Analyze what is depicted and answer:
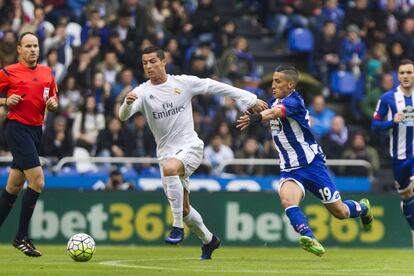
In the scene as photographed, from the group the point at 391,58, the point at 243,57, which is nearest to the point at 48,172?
the point at 243,57

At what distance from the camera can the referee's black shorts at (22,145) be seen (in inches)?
595

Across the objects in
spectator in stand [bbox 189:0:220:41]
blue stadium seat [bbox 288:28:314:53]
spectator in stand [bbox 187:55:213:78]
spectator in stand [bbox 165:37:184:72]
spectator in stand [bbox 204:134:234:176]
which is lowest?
spectator in stand [bbox 204:134:234:176]

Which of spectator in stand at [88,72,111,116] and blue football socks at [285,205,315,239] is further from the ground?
spectator in stand at [88,72,111,116]

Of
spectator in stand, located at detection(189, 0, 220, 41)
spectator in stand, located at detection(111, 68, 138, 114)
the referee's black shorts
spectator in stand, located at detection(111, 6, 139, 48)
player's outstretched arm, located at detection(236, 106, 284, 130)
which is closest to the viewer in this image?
player's outstretched arm, located at detection(236, 106, 284, 130)

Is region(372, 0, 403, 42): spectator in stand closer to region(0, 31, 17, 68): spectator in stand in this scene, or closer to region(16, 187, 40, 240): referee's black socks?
region(0, 31, 17, 68): spectator in stand

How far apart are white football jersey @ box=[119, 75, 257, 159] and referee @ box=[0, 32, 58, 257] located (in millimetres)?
1193

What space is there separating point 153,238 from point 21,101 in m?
6.52

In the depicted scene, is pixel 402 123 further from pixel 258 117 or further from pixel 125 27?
pixel 125 27

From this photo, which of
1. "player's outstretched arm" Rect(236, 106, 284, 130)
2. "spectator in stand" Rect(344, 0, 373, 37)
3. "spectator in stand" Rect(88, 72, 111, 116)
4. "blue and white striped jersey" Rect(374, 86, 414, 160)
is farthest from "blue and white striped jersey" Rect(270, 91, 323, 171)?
"spectator in stand" Rect(344, 0, 373, 37)

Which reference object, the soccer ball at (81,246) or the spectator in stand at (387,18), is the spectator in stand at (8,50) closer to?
the spectator in stand at (387,18)

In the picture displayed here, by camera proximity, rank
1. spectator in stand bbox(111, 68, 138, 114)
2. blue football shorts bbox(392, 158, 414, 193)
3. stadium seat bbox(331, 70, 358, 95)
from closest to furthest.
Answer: blue football shorts bbox(392, 158, 414, 193) → spectator in stand bbox(111, 68, 138, 114) → stadium seat bbox(331, 70, 358, 95)

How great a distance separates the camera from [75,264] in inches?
551

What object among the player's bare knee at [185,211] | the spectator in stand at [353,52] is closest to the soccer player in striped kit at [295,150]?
the player's bare knee at [185,211]

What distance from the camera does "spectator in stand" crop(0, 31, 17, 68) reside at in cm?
2300
